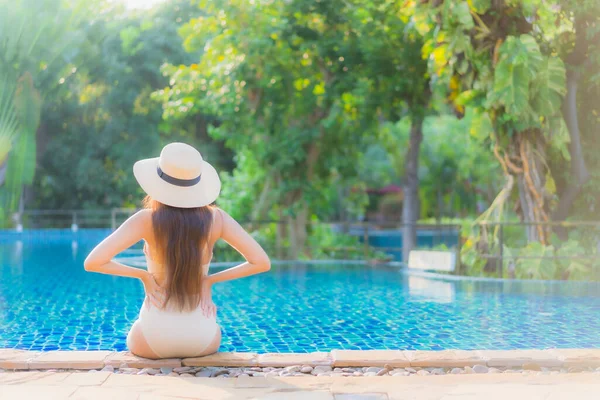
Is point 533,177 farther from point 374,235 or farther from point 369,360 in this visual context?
point 374,235

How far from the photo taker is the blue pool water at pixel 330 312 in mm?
6203

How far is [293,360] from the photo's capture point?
462 cm

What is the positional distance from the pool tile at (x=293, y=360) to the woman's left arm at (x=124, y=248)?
2.44 feet

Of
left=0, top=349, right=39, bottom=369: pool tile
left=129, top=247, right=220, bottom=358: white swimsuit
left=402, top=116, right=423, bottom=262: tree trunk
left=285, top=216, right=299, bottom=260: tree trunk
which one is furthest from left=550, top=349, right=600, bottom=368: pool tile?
left=285, top=216, right=299, bottom=260: tree trunk

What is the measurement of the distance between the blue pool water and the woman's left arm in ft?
5.03

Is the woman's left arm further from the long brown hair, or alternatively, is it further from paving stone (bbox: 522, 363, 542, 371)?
paving stone (bbox: 522, 363, 542, 371)

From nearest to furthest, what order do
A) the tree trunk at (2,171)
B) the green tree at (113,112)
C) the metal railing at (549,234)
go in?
the metal railing at (549,234) < the tree trunk at (2,171) < the green tree at (113,112)

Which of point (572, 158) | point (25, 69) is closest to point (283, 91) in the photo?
point (572, 158)

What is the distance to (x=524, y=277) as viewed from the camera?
1116cm

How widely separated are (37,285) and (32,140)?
1491 centimetres

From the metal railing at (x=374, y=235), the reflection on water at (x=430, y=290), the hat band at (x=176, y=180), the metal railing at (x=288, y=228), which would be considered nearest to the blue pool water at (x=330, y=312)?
the reflection on water at (x=430, y=290)

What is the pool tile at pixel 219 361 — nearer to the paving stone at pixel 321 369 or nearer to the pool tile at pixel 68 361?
the paving stone at pixel 321 369

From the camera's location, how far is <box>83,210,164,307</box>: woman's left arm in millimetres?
4387

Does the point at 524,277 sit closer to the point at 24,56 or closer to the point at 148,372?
the point at 148,372
